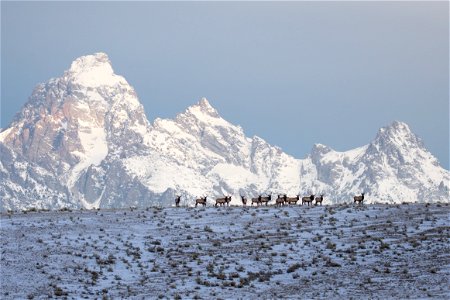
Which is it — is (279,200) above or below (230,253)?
above

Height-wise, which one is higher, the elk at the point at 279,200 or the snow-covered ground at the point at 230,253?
the elk at the point at 279,200

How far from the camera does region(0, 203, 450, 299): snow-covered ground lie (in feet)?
175

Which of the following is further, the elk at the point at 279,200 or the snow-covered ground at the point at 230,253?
the elk at the point at 279,200

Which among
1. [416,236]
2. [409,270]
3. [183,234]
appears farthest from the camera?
[183,234]

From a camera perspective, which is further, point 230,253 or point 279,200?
point 279,200

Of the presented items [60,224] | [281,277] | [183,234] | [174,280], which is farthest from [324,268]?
[60,224]

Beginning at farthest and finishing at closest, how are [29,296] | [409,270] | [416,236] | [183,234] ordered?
[183,234] < [416,236] < [409,270] < [29,296]

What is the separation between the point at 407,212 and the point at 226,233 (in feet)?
39.6

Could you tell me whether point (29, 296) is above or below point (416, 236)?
below

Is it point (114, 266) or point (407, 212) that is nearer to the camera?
Result: point (114, 266)

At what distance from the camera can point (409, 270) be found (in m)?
55.5

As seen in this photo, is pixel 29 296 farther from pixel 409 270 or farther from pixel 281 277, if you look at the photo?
pixel 409 270

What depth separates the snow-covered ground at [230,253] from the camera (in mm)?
53469

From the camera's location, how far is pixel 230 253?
201 feet
